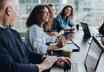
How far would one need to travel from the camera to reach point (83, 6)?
616cm

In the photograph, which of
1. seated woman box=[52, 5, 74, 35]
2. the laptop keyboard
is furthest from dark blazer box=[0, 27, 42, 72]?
seated woman box=[52, 5, 74, 35]

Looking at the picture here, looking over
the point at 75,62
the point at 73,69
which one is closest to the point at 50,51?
the point at 75,62

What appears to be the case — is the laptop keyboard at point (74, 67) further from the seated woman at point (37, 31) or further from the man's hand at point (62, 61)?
the seated woman at point (37, 31)

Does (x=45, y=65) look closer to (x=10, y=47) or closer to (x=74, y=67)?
(x=10, y=47)

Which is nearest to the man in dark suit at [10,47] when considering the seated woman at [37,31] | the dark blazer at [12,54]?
the dark blazer at [12,54]

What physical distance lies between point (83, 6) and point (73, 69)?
4209mm

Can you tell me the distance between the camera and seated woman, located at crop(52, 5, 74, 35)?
538cm

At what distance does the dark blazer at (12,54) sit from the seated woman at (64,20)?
340 centimetres

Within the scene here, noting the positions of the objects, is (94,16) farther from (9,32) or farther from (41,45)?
(9,32)

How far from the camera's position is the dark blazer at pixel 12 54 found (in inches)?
63.0

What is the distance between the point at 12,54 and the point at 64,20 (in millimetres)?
3832

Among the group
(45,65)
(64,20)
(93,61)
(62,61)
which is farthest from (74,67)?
(64,20)

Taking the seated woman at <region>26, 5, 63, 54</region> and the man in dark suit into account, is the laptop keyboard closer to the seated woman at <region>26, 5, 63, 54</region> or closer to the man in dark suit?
the man in dark suit

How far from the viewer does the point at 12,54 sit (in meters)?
1.74
